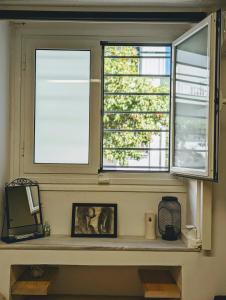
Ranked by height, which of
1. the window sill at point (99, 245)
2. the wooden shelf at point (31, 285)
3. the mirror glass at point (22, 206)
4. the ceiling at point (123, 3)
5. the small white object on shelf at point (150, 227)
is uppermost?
the ceiling at point (123, 3)

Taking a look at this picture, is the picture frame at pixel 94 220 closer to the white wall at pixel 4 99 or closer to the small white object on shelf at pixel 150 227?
the small white object on shelf at pixel 150 227

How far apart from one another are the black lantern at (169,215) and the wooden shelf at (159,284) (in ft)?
0.95

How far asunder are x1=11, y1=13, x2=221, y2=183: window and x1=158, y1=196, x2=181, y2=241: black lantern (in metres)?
0.28

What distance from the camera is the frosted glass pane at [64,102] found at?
2938 millimetres

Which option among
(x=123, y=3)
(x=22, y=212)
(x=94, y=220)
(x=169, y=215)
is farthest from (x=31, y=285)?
(x=123, y=3)

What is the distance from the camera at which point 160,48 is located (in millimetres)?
2967

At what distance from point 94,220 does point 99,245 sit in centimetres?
31

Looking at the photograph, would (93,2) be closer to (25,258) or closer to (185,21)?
(185,21)

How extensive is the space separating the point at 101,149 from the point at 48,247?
2.74ft

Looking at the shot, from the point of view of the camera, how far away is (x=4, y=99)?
2781 mm

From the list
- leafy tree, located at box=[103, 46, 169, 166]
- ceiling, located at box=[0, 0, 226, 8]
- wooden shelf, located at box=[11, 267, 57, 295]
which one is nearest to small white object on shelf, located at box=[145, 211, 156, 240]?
leafy tree, located at box=[103, 46, 169, 166]

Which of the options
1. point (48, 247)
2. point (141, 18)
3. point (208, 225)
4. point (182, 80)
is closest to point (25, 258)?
point (48, 247)

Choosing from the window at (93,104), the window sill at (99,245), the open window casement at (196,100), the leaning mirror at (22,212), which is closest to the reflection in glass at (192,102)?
the open window casement at (196,100)

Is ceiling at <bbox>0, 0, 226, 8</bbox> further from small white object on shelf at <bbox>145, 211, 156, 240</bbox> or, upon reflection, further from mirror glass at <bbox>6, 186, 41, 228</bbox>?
small white object on shelf at <bbox>145, 211, 156, 240</bbox>
